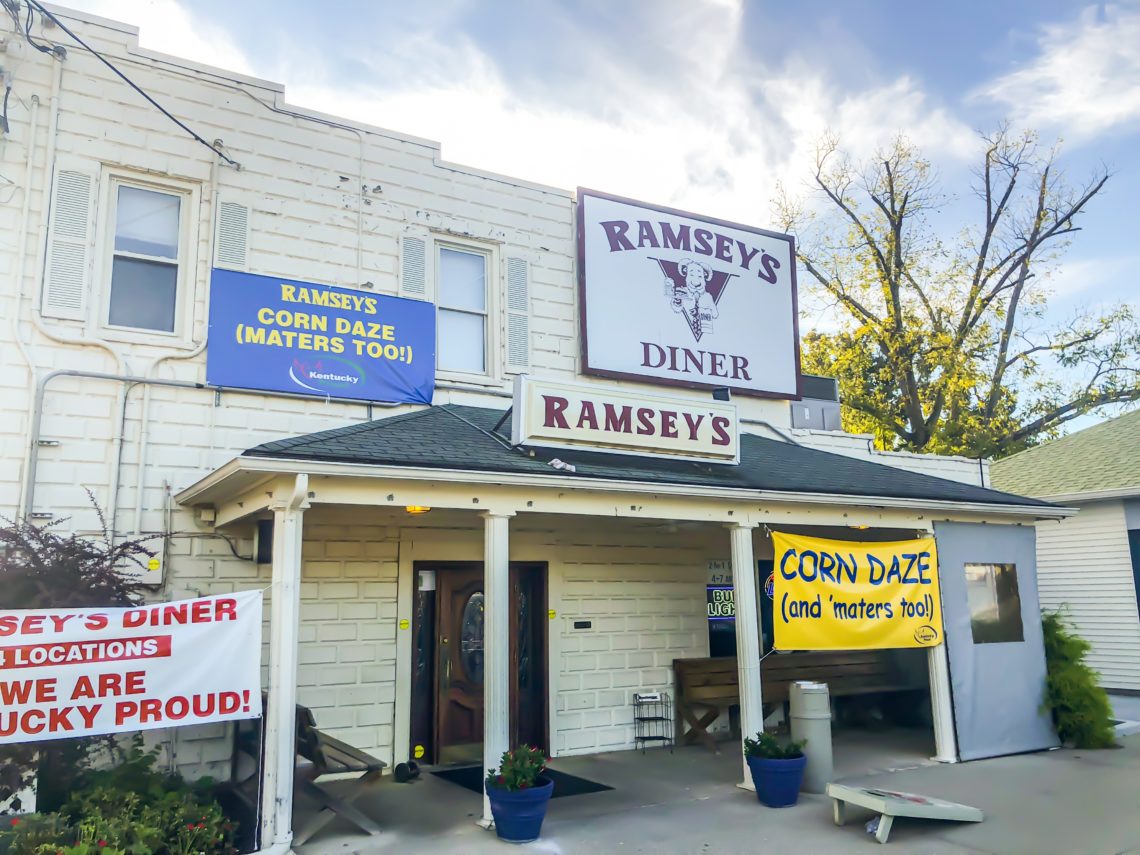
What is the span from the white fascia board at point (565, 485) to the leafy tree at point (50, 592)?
107 centimetres

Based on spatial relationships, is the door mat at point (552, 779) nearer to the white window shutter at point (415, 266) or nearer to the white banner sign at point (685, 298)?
the white banner sign at point (685, 298)

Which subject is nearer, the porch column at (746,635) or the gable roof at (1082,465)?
the porch column at (746,635)

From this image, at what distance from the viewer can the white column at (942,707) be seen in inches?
393

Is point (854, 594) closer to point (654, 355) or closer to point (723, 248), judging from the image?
point (654, 355)

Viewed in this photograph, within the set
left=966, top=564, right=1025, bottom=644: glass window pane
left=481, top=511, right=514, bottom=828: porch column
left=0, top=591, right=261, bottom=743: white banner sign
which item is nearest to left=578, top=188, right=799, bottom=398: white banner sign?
left=966, top=564, right=1025, bottom=644: glass window pane

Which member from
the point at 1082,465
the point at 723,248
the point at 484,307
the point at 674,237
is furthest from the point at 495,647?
the point at 1082,465

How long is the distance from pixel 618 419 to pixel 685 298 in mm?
3782

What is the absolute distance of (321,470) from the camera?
6758 millimetres

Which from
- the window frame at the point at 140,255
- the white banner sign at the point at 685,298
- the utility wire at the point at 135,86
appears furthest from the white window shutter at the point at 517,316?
the window frame at the point at 140,255

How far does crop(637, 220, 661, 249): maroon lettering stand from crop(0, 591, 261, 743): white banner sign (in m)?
7.14

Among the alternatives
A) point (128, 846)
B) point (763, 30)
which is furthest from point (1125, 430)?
point (128, 846)

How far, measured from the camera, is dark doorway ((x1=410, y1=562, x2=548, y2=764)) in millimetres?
9742

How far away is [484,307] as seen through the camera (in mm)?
10859

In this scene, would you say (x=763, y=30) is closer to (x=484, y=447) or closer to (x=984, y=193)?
(x=484, y=447)
